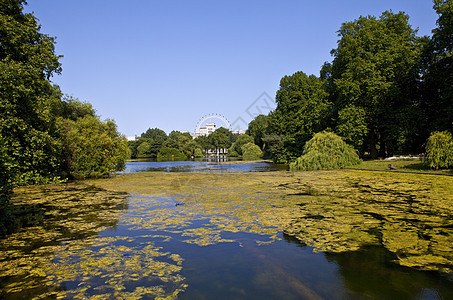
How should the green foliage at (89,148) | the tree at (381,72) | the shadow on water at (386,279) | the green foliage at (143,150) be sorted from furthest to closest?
the green foliage at (143,150) → the tree at (381,72) → the green foliage at (89,148) → the shadow on water at (386,279)

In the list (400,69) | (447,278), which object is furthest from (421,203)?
(400,69)

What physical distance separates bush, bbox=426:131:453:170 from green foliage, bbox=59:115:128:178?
855 inches

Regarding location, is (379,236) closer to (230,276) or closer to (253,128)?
(230,276)

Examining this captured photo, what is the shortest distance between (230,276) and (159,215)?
14.8 ft

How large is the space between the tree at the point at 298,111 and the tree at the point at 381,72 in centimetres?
A: 401

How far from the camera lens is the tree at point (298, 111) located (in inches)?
1220

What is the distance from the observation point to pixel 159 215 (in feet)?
27.1

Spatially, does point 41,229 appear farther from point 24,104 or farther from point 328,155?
point 328,155

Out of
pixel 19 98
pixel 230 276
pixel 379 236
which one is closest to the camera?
pixel 230 276

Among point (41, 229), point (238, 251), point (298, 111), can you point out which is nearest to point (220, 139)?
point (298, 111)

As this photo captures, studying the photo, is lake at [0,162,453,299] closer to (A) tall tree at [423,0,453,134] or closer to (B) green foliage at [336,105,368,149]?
(B) green foliage at [336,105,368,149]

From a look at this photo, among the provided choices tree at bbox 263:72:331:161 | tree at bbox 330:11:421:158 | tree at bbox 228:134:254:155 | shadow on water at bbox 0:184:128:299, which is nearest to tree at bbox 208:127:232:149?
tree at bbox 228:134:254:155

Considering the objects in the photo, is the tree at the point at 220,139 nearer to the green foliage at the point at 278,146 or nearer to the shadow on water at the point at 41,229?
the green foliage at the point at 278,146

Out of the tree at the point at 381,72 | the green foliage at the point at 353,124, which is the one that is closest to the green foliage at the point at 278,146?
the tree at the point at 381,72
